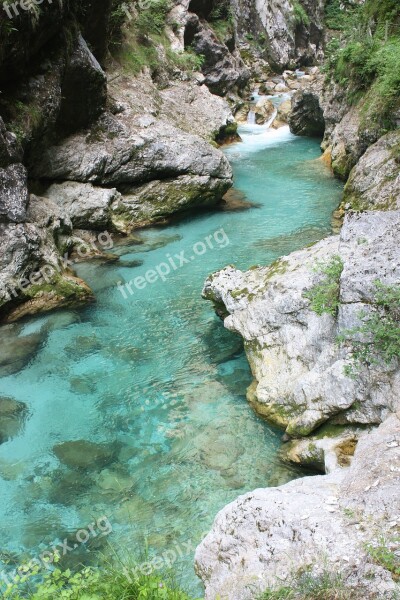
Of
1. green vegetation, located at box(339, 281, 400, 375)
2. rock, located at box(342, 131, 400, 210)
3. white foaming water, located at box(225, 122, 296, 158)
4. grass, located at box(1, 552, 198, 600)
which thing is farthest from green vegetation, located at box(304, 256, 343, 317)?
white foaming water, located at box(225, 122, 296, 158)

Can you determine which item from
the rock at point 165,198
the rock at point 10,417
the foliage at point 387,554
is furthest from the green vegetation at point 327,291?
the rock at point 165,198

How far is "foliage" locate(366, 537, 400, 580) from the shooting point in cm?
330

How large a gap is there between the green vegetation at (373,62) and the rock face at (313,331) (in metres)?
6.67

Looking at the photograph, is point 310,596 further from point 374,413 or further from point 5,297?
point 5,297

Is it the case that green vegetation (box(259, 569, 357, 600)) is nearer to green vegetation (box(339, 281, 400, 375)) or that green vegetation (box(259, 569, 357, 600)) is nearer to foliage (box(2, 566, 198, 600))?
foliage (box(2, 566, 198, 600))

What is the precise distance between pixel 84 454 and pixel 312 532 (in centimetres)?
333

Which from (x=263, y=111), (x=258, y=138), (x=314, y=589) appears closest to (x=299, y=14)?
(x=263, y=111)

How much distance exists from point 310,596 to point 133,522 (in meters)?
2.43

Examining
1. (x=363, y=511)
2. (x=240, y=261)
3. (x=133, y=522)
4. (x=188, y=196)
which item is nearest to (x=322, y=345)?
(x=363, y=511)

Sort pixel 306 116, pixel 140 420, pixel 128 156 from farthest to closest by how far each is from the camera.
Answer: pixel 306 116 → pixel 128 156 → pixel 140 420

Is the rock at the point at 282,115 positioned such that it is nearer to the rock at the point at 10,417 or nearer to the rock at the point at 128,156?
the rock at the point at 128,156

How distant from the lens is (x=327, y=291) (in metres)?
6.04

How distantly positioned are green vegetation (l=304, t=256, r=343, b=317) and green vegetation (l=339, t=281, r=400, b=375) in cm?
47

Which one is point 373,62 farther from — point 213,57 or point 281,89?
point 281,89
